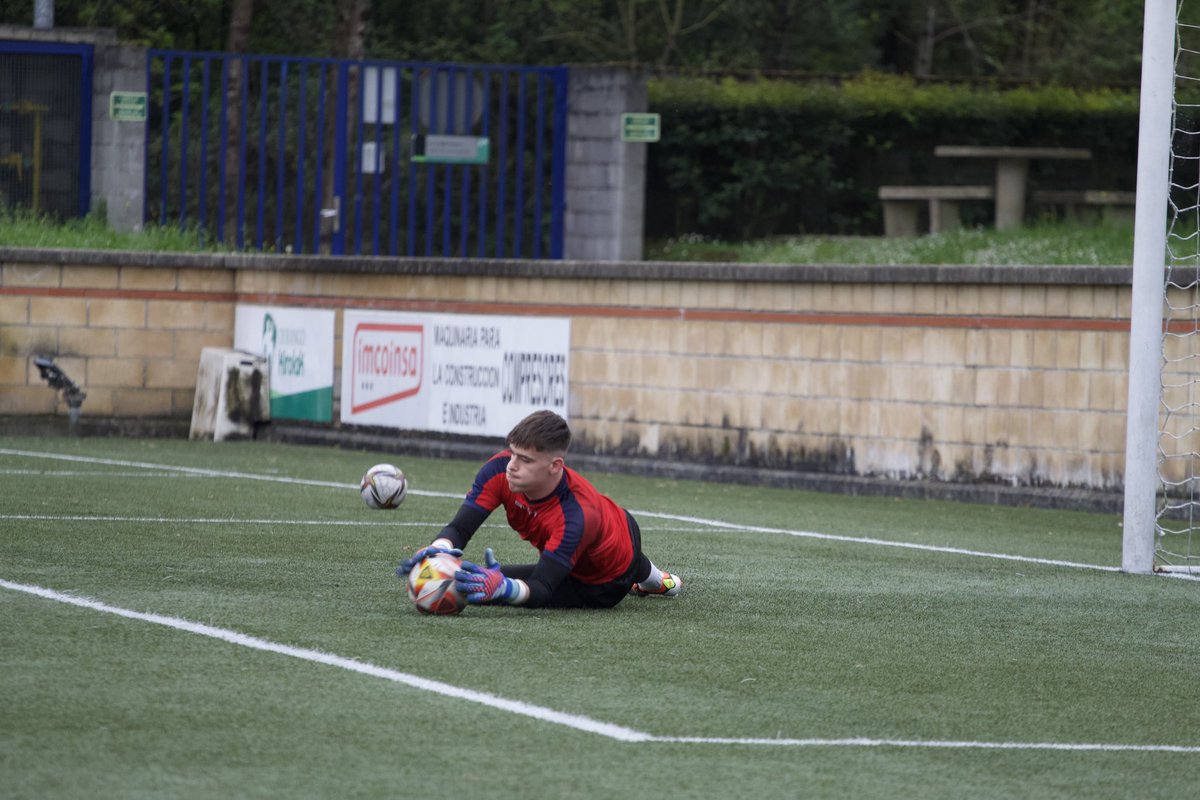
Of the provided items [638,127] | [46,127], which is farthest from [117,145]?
[638,127]

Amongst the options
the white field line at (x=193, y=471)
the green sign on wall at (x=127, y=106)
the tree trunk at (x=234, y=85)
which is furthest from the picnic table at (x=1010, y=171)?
the white field line at (x=193, y=471)

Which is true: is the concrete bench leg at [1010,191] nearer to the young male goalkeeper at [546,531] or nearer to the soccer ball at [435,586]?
the young male goalkeeper at [546,531]

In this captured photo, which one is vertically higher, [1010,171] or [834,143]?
[834,143]

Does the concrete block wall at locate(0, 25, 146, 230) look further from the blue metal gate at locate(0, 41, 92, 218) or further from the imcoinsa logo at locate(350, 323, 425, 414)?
the imcoinsa logo at locate(350, 323, 425, 414)

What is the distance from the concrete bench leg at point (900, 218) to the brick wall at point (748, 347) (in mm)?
9879

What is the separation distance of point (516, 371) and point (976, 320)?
4222mm

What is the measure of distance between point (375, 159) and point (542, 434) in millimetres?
13988

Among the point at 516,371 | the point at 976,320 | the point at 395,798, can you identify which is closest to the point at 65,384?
the point at 516,371

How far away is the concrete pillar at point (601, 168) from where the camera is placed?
72.1 feet

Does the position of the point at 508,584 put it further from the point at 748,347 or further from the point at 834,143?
the point at 834,143

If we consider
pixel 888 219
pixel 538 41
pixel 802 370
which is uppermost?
pixel 538 41

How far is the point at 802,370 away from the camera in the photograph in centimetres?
1462

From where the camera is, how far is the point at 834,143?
2666 centimetres

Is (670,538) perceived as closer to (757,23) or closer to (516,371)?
(516,371)
